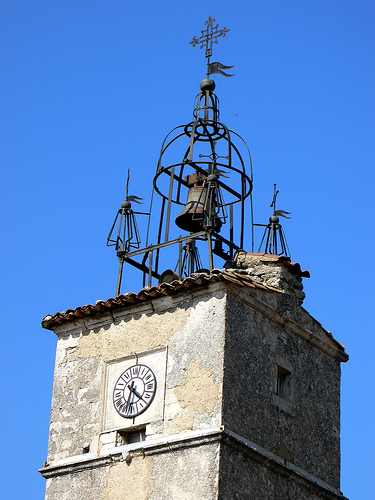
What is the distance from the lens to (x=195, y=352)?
61.1 ft

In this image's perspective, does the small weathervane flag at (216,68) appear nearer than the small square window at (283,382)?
No

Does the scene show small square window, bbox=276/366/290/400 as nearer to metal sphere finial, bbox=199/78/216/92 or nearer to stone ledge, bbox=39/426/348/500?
stone ledge, bbox=39/426/348/500

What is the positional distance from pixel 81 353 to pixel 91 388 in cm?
78

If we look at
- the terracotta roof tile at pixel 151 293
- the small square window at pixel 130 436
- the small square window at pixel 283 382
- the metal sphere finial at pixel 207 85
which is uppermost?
the metal sphere finial at pixel 207 85

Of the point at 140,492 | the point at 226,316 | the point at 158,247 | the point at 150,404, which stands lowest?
the point at 140,492

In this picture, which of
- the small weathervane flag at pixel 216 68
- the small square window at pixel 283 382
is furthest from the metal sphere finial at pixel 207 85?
the small square window at pixel 283 382

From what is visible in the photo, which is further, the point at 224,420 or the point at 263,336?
the point at 263,336

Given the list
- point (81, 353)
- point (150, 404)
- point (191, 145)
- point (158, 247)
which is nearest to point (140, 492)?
point (150, 404)

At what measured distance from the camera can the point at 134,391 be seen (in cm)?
1909

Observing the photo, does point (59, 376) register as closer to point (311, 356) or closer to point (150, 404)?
point (150, 404)

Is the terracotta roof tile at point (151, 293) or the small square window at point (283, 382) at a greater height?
the terracotta roof tile at point (151, 293)

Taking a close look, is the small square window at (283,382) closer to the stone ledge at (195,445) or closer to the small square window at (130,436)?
the stone ledge at (195,445)

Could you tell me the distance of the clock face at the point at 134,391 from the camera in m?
18.9

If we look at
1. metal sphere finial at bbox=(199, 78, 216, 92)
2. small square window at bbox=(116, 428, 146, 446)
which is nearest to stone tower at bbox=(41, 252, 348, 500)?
small square window at bbox=(116, 428, 146, 446)
